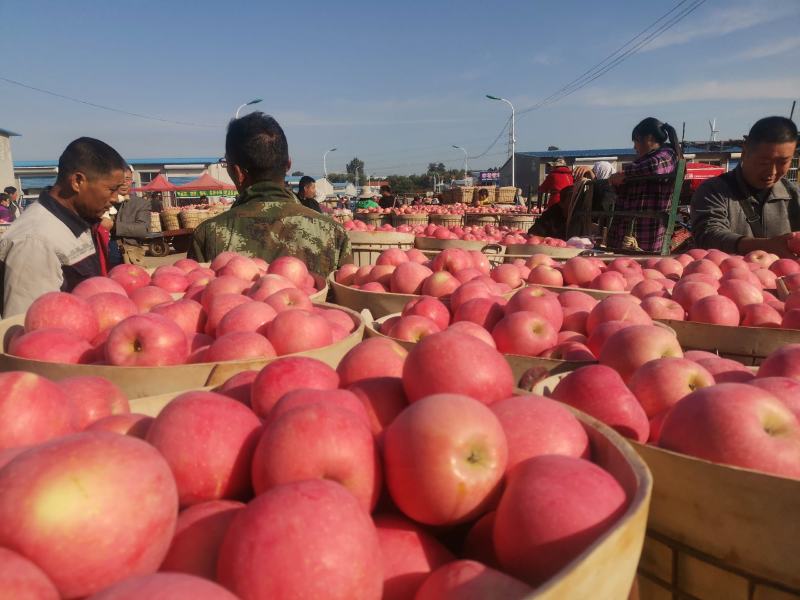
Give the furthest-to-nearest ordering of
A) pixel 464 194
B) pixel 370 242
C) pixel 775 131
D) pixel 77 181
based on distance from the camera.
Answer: pixel 464 194, pixel 370 242, pixel 775 131, pixel 77 181

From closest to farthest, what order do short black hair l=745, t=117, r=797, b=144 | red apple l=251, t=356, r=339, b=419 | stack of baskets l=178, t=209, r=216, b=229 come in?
red apple l=251, t=356, r=339, b=419
short black hair l=745, t=117, r=797, b=144
stack of baskets l=178, t=209, r=216, b=229

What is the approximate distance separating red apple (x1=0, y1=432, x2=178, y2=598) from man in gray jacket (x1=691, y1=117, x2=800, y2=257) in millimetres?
5123

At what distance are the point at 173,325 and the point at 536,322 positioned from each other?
1.46m

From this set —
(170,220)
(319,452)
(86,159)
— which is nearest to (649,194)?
(86,159)

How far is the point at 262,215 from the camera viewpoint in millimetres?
4203

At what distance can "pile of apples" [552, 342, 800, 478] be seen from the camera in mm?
1190

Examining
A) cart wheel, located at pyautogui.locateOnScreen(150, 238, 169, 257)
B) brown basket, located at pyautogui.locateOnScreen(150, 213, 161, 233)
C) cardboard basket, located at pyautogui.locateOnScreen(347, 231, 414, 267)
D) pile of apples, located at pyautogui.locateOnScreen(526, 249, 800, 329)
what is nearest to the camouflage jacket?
cardboard basket, located at pyautogui.locateOnScreen(347, 231, 414, 267)

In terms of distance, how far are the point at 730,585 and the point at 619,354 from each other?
2.85 feet

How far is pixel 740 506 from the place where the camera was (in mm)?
1056

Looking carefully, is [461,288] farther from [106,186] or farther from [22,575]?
[106,186]

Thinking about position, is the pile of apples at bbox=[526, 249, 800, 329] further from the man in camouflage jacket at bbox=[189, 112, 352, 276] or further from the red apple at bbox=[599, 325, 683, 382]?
the man in camouflage jacket at bbox=[189, 112, 352, 276]

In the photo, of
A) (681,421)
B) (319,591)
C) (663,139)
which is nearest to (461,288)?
(681,421)

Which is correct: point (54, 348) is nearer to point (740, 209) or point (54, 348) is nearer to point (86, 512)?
point (86, 512)

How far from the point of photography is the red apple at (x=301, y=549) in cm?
76
